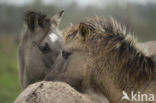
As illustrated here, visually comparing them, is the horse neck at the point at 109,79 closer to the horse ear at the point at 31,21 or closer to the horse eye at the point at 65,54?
the horse eye at the point at 65,54

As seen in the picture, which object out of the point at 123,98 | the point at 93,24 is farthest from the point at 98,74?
the point at 93,24

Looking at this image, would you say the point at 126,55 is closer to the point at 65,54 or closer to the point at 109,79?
the point at 109,79

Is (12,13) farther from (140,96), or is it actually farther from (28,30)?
(140,96)

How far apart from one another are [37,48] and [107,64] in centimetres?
196

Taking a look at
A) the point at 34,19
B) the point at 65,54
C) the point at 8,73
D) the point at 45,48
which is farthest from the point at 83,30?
the point at 8,73

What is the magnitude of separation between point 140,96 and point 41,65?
230 centimetres

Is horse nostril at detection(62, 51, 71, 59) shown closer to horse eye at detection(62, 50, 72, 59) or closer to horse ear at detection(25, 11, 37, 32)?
horse eye at detection(62, 50, 72, 59)

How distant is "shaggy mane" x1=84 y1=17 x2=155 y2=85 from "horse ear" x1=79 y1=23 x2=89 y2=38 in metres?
0.16

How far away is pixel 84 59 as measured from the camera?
4.51 metres

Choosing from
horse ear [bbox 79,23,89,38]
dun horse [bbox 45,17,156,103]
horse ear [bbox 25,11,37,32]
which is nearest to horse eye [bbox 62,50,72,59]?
dun horse [bbox 45,17,156,103]

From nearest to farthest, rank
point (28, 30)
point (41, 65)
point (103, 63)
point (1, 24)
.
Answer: point (103, 63) < point (41, 65) < point (28, 30) < point (1, 24)

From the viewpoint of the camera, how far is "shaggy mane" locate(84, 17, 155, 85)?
4078 mm

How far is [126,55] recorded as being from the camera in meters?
4.22

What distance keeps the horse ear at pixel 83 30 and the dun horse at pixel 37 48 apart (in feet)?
3.77
